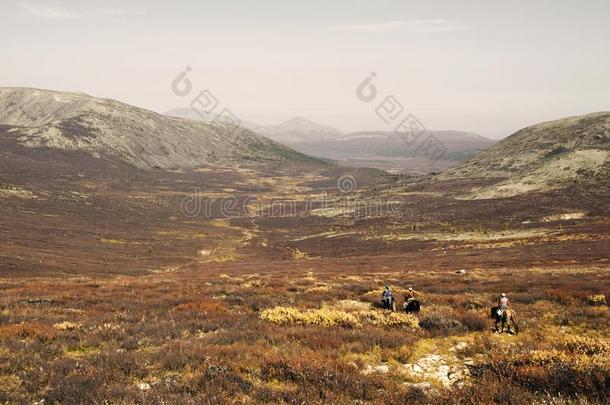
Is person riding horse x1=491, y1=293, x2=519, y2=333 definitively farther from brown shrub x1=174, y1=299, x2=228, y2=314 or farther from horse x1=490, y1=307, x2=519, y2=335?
brown shrub x1=174, y1=299, x2=228, y2=314

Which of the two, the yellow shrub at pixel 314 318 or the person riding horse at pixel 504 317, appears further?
the yellow shrub at pixel 314 318

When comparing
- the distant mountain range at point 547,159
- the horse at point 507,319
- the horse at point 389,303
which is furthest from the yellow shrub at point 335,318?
the distant mountain range at point 547,159

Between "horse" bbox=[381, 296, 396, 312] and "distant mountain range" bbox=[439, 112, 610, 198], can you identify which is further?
"distant mountain range" bbox=[439, 112, 610, 198]

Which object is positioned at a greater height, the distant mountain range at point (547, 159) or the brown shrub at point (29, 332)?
the distant mountain range at point (547, 159)

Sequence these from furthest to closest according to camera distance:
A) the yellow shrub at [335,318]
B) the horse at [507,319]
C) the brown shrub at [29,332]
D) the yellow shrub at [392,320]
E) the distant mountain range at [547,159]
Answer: the distant mountain range at [547,159] → the yellow shrub at [335,318] → the yellow shrub at [392,320] → the horse at [507,319] → the brown shrub at [29,332]

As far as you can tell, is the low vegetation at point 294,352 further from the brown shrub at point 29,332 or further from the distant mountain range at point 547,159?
the distant mountain range at point 547,159

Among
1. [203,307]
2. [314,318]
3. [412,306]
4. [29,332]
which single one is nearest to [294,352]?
[314,318]

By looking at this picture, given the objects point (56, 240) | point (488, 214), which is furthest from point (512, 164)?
point (56, 240)

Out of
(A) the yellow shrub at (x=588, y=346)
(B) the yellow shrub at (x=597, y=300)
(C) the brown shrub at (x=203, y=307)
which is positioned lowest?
(C) the brown shrub at (x=203, y=307)

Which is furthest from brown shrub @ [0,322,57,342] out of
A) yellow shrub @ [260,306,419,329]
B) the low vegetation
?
yellow shrub @ [260,306,419,329]

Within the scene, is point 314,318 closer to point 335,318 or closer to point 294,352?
point 335,318

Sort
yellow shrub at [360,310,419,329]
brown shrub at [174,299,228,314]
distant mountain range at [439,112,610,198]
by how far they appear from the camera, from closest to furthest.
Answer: yellow shrub at [360,310,419,329] → brown shrub at [174,299,228,314] → distant mountain range at [439,112,610,198]

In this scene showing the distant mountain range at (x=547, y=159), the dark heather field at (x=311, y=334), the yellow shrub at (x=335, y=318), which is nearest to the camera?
the dark heather field at (x=311, y=334)

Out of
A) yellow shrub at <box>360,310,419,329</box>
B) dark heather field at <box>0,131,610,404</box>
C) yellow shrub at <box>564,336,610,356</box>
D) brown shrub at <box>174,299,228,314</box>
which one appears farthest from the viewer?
brown shrub at <box>174,299,228,314</box>
